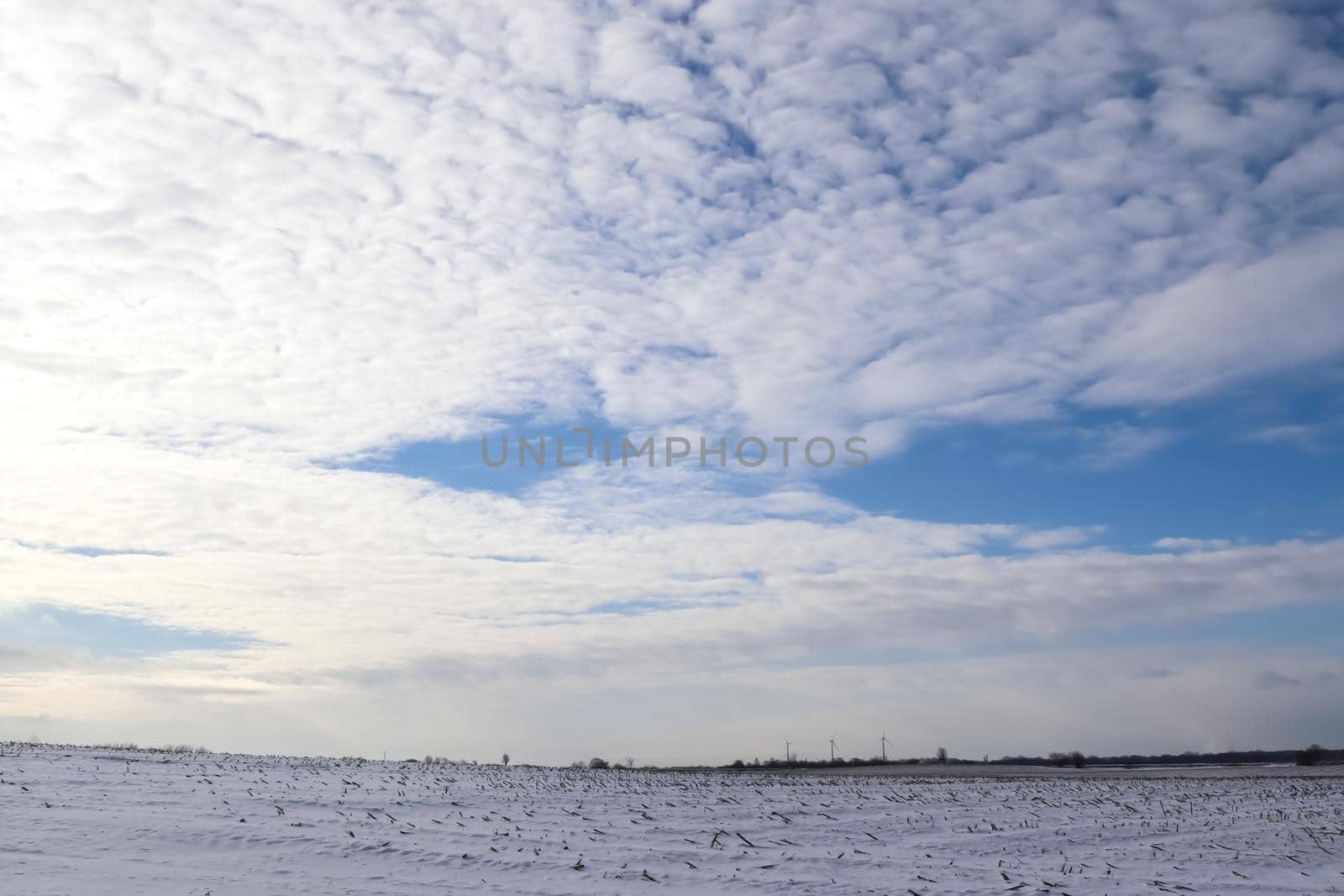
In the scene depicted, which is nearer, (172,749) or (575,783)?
(575,783)

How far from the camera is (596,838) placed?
24.6 meters

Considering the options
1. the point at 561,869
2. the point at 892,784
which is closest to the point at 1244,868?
the point at 561,869

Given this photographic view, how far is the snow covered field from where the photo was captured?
19422 mm

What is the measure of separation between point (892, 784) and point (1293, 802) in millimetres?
17607

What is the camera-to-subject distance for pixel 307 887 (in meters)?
18.5

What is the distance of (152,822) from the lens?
24438 millimetres

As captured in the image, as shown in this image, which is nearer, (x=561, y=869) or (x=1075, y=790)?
(x=561, y=869)

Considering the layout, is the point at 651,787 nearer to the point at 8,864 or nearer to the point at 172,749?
the point at 8,864

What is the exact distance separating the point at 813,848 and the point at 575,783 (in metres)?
19.5

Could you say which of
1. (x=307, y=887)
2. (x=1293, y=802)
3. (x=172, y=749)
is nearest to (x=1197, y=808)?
(x=1293, y=802)

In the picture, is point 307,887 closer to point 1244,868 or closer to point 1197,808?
point 1244,868

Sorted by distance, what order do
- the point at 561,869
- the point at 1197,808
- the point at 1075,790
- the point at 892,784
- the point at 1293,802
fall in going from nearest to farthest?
the point at 561,869 < the point at 1197,808 < the point at 1293,802 < the point at 1075,790 < the point at 892,784

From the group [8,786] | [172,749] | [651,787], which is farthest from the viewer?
[172,749]

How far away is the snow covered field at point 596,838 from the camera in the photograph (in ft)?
63.7
